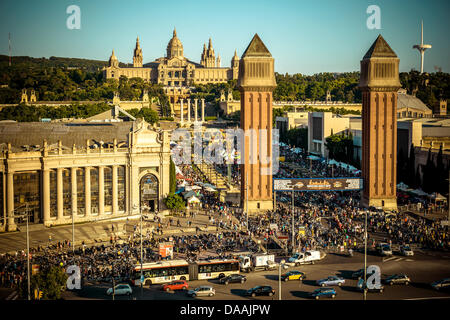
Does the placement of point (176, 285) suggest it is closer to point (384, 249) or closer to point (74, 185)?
point (384, 249)

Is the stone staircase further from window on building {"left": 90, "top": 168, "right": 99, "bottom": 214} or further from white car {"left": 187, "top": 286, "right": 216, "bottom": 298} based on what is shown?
white car {"left": 187, "top": 286, "right": 216, "bottom": 298}

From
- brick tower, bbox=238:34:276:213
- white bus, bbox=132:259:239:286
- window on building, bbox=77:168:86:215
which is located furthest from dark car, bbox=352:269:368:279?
window on building, bbox=77:168:86:215

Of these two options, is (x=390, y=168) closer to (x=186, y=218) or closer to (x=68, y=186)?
(x=186, y=218)

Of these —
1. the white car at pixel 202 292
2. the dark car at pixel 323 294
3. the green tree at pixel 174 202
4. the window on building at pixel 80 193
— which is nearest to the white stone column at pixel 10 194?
the window on building at pixel 80 193
